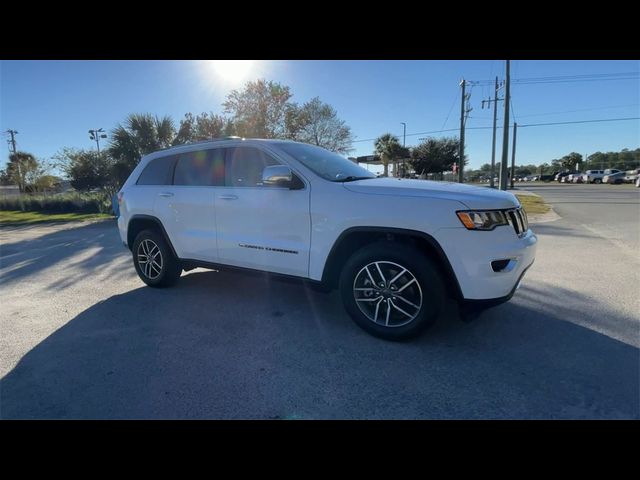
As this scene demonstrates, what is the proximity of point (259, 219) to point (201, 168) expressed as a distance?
1237 mm

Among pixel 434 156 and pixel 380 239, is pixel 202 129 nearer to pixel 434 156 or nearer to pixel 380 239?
pixel 380 239

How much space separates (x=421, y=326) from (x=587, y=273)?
12.6 ft

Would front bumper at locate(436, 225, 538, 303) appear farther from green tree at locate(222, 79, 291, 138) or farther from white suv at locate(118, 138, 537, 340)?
green tree at locate(222, 79, 291, 138)

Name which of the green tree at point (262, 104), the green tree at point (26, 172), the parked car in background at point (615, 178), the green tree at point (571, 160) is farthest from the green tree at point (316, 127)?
the green tree at point (571, 160)

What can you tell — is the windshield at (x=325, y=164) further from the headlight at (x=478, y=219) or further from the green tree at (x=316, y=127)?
the green tree at (x=316, y=127)

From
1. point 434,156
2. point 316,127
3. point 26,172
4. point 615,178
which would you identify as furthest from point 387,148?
point 26,172

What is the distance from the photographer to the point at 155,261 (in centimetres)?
477

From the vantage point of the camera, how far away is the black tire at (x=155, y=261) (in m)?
4.64

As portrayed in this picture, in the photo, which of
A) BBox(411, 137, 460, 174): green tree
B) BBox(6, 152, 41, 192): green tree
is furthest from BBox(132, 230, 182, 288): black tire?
BBox(411, 137, 460, 174): green tree

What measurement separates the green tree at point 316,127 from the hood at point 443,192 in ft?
75.7

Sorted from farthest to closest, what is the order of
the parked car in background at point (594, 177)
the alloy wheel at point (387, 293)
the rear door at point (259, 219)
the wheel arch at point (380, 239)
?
the parked car in background at point (594, 177)
the rear door at point (259, 219)
the alloy wheel at point (387, 293)
the wheel arch at point (380, 239)

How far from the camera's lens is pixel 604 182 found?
43.4 meters
